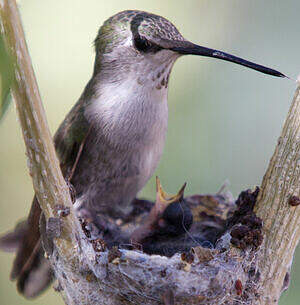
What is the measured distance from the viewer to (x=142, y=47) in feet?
8.71

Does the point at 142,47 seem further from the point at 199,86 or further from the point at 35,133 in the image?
the point at 199,86

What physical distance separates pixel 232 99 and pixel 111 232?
1.87 m

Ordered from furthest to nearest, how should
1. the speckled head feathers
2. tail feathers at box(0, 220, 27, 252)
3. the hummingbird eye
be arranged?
tail feathers at box(0, 220, 27, 252) → the hummingbird eye → the speckled head feathers

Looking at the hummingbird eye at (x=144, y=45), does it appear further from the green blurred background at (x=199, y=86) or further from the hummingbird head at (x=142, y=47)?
the green blurred background at (x=199, y=86)

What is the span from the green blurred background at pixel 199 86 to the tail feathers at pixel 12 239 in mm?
767

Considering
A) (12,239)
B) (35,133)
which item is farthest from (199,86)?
(35,133)

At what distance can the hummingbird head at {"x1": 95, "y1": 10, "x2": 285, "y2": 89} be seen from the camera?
253cm

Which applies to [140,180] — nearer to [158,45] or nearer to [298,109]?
[158,45]

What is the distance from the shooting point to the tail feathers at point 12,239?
3027mm

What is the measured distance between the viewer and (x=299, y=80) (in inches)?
77.7

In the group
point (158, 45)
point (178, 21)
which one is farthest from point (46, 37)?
point (158, 45)

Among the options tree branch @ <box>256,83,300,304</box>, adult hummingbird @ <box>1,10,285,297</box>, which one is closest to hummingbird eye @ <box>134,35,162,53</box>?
adult hummingbird @ <box>1,10,285,297</box>

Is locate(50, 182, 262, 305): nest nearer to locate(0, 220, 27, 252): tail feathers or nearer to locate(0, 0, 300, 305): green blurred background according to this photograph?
locate(0, 220, 27, 252): tail feathers

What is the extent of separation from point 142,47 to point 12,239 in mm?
1384
